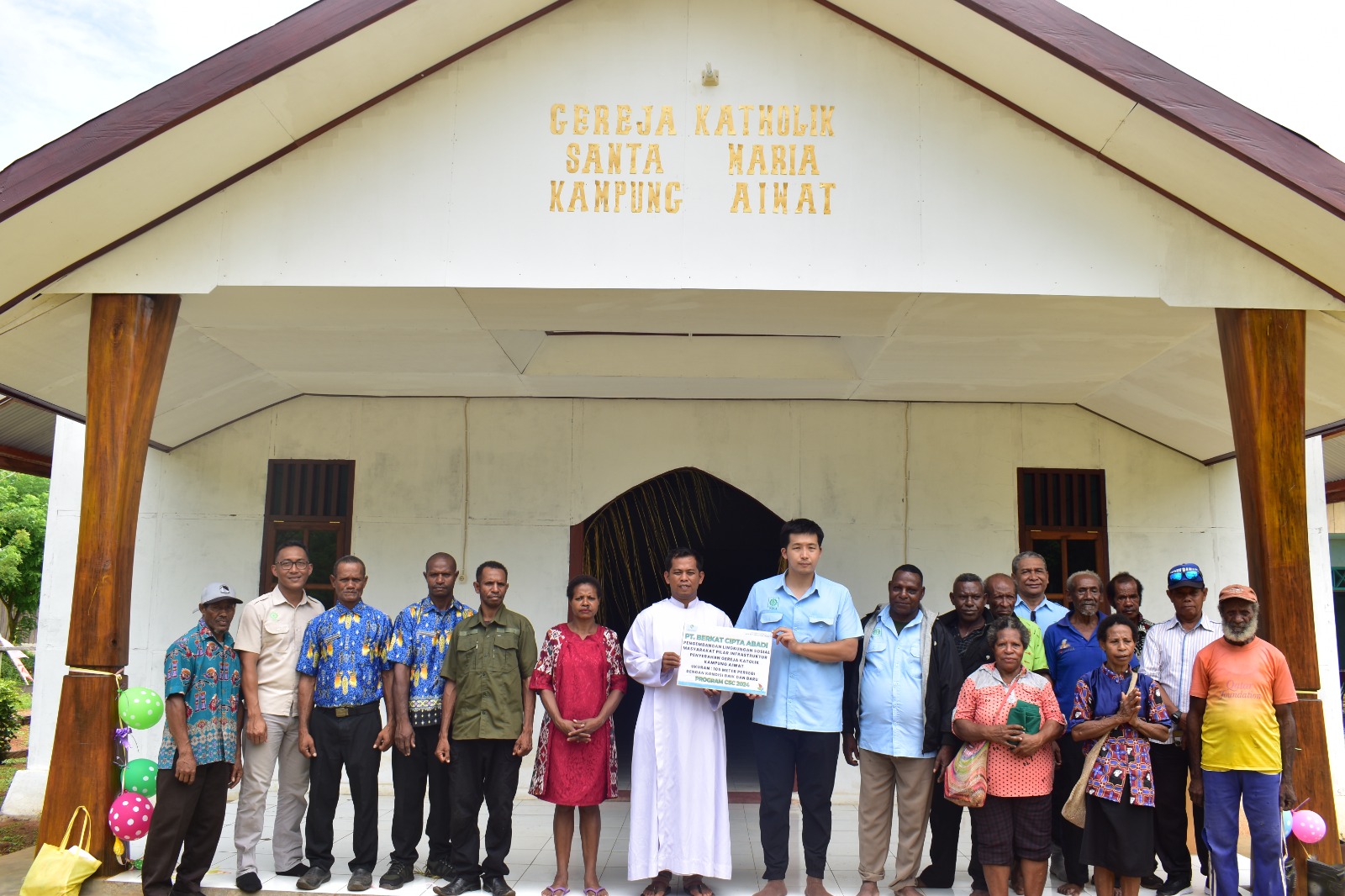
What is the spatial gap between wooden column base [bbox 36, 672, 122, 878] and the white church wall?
299cm

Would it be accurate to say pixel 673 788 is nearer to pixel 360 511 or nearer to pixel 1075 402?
pixel 360 511

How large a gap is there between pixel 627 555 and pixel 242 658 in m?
5.74

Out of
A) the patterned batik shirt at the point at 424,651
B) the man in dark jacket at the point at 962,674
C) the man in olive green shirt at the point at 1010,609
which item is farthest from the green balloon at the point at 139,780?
the man in olive green shirt at the point at 1010,609

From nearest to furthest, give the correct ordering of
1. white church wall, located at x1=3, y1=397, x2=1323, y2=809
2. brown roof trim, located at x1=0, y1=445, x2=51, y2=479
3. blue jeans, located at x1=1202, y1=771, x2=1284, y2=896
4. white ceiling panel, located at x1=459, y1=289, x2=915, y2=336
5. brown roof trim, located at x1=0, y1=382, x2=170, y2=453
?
blue jeans, located at x1=1202, y1=771, x2=1284, y2=896
white ceiling panel, located at x1=459, y1=289, x2=915, y2=336
brown roof trim, located at x1=0, y1=382, x2=170, y2=453
white church wall, located at x1=3, y1=397, x2=1323, y2=809
brown roof trim, located at x1=0, y1=445, x2=51, y2=479

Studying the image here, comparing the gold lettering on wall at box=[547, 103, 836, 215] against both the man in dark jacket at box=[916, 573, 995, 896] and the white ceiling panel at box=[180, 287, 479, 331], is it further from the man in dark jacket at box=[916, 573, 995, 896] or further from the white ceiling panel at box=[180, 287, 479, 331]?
the man in dark jacket at box=[916, 573, 995, 896]

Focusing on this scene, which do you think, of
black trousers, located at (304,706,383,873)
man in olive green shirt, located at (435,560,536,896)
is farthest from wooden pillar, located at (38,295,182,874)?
man in olive green shirt, located at (435,560,536,896)

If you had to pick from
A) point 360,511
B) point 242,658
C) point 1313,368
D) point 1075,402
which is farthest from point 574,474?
point 1313,368

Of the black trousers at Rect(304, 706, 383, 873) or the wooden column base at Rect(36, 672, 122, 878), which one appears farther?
the black trousers at Rect(304, 706, 383, 873)

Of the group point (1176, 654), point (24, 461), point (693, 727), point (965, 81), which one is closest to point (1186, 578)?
point (1176, 654)

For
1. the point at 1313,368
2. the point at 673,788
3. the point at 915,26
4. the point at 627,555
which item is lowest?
the point at 673,788

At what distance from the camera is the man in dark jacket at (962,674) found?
5547 millimetres

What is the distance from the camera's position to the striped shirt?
215 inches

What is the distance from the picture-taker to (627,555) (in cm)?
1116

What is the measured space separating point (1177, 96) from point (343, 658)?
4.85 m
